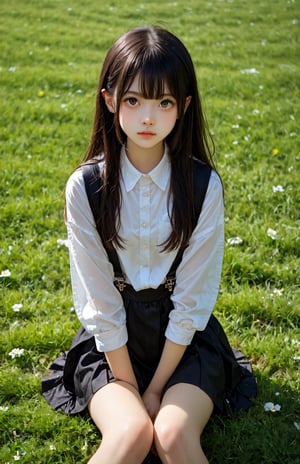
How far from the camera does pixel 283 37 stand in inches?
290

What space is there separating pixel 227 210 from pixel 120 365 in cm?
179

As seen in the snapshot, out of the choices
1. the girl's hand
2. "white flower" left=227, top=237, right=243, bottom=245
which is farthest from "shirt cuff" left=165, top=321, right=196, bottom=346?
"white flower" left=227, top=237, right=243, bottom=245

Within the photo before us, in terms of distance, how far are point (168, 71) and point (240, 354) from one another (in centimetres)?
132

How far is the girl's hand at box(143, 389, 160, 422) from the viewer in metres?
2.38

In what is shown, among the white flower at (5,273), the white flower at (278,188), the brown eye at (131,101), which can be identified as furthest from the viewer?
the white flower at (278,188)

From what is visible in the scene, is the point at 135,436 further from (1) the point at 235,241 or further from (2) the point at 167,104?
(1) the point at 235,241

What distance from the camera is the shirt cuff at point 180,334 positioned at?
2404 millimetres

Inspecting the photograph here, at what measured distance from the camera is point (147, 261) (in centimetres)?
246

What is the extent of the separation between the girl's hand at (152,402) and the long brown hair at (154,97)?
55cm

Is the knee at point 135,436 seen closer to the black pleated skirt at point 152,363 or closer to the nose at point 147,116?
the black pleated skirt at point 152,363

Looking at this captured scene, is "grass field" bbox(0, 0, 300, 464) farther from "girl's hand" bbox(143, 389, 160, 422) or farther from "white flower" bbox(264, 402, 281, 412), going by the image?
"girl's hand" bbox(143, 389, 160, 422)

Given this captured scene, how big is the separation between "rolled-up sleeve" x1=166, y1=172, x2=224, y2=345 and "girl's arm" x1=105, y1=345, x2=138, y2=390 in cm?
19

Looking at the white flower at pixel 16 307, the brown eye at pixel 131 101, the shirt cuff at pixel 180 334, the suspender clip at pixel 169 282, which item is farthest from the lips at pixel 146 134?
the white flower at pixel 16 307

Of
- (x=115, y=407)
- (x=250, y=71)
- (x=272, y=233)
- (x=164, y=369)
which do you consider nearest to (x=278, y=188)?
(x=272, y=233)
